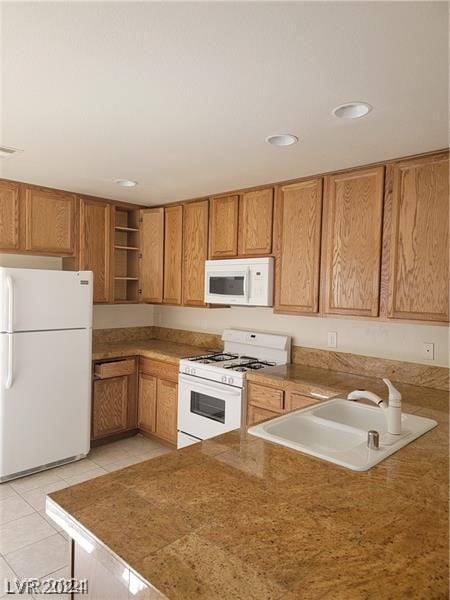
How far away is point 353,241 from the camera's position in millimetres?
2557

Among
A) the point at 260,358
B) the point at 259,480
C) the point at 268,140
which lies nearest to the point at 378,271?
the point at 268,140

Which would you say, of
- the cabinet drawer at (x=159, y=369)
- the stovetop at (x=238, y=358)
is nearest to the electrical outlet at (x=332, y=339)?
the stovetop at (x=238, y=358)

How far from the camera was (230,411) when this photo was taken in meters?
2.91

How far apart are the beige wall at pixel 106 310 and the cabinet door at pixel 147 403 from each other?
718 mm

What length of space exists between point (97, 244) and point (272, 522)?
3148mm

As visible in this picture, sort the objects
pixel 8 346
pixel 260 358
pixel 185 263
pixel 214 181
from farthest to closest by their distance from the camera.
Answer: pixel 185 263 < pixel 260 358 < pixel 214 181 < pixel 8 346

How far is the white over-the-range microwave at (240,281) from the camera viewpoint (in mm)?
2990

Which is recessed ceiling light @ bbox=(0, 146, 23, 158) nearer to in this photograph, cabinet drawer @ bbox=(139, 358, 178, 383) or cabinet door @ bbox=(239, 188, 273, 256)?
cabinet door @ bbox=(239, 188, 273, 256)

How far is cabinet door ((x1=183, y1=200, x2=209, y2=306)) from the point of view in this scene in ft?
11.6

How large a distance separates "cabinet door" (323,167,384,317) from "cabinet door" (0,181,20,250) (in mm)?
2339

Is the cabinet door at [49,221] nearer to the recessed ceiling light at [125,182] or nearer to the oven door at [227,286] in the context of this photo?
the recessed ceiling light at [125,182]

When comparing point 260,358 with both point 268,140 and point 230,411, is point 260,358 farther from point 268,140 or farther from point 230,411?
point 268,140

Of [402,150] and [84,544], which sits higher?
[402,150]

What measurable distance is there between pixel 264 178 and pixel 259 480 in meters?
2.21
